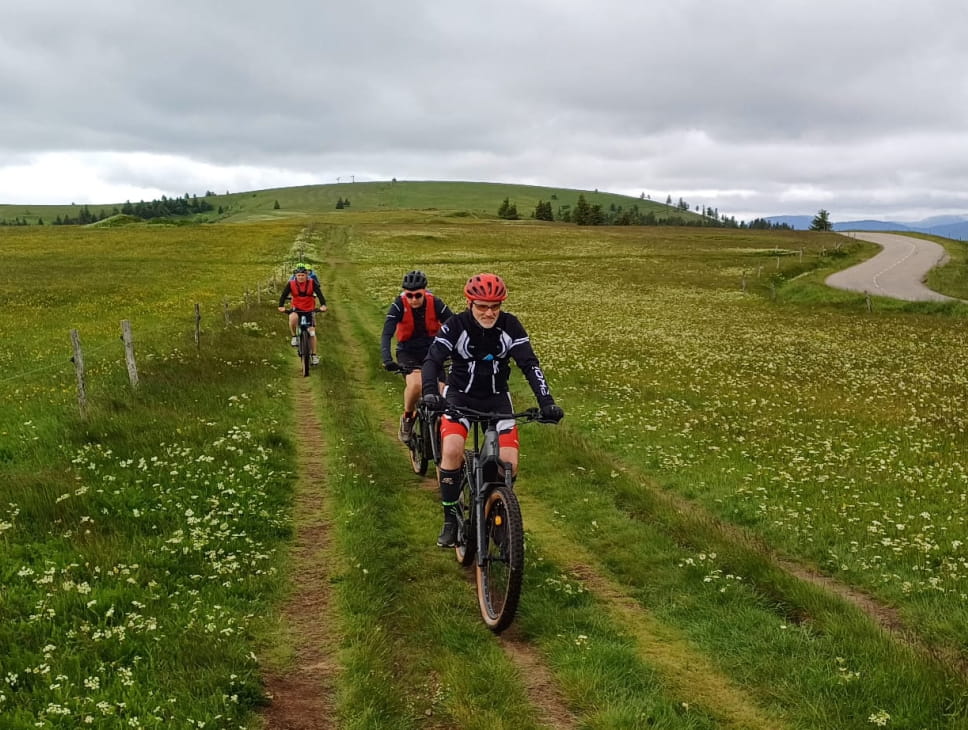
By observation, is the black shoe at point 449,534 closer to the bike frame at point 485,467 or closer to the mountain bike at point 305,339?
the bike frame at point 485,467

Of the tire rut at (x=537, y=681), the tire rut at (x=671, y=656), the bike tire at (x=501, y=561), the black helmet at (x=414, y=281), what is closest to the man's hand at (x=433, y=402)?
the bike tire at (x=501, y=561)

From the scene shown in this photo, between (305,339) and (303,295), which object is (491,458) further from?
(303,295)

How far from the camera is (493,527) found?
7.89 meters

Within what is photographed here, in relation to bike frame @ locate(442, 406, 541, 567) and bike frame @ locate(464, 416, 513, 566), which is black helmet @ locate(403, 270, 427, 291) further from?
bike frame @ locate(464, 416, 513, 566)

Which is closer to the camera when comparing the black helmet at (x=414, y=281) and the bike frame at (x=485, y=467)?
the bike frame at (x=485, y=467)

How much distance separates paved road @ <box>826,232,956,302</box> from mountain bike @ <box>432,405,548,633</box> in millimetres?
47966

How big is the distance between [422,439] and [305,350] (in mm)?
9891

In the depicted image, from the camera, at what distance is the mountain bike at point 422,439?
11.4 m

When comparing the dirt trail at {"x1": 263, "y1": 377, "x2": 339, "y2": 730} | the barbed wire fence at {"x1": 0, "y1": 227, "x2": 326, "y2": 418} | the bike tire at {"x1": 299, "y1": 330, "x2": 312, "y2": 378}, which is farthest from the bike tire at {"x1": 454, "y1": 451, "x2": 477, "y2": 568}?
the bike tire at {"x1": 299, "y1": 330, "x2": 312, "y2": 378}

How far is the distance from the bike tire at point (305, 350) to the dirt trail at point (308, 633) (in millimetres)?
9481

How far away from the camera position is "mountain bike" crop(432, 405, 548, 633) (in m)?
7.12

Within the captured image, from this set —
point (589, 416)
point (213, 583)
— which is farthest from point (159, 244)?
point (213, 583)

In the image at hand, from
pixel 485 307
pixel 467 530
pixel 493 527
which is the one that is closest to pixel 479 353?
pixel 485 307

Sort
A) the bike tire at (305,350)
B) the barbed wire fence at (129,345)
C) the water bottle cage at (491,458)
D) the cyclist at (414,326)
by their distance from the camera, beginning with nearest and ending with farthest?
the water bottle cage at (491,458) < the cyclist at (414,326) < the barbed wire fence at (129,345) < the bike tire at (305,350)
